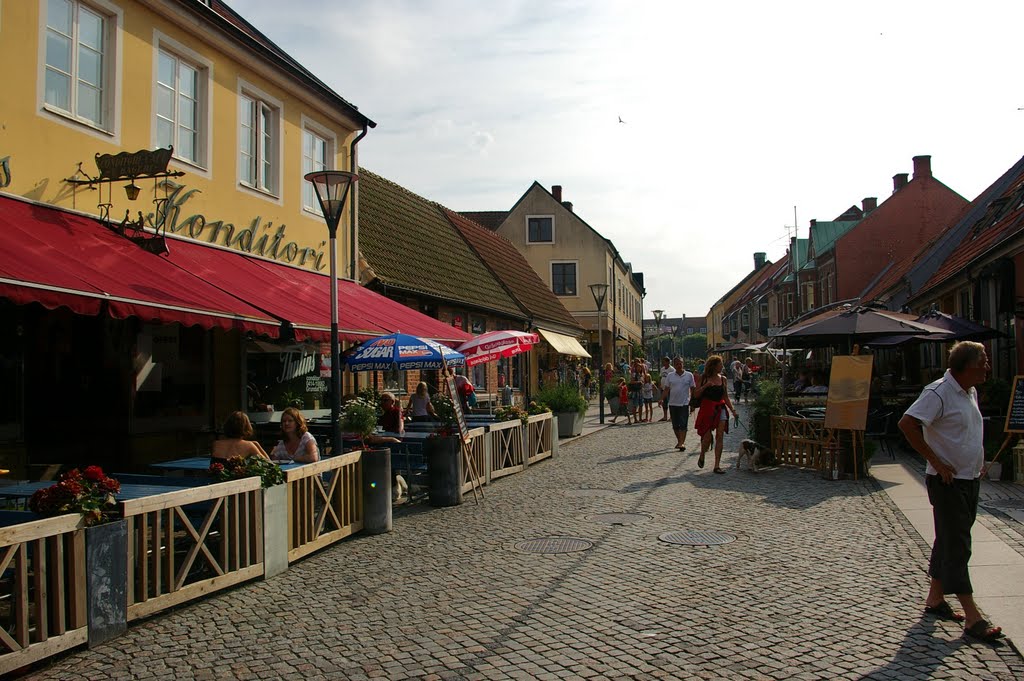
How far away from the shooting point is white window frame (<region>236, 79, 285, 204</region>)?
42.8ft

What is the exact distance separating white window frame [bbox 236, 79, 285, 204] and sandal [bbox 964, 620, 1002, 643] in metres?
11.1

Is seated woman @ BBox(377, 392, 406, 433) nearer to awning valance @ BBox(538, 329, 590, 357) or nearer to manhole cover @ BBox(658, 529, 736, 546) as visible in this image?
manhole cover @ BBox(658, 529, 736, 546)

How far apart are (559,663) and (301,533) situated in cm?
336

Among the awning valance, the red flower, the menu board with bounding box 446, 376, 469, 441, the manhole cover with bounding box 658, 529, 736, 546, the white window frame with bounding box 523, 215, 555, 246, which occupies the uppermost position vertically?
the white window frame with bounding box 523, 215, 555, 246

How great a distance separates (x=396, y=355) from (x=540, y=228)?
36316 millimetres

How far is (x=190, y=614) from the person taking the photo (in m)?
5.79

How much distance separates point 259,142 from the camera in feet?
43.5

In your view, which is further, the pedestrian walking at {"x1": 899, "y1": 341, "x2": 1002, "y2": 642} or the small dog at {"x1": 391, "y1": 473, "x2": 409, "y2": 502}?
the small dog at {"x1": 391, "y1": 473, "x2": 409, "y2": 502}

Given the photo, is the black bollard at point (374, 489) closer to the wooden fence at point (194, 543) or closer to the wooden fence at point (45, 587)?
the wooden fence at point (194, 543)

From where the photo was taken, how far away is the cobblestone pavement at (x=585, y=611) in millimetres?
4691

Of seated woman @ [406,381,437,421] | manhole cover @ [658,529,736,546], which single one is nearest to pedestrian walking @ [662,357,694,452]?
seated woman @ [406,381,437,421]

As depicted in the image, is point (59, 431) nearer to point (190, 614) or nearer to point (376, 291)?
point (190, 614)

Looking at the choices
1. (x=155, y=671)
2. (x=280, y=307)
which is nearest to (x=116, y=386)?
(x=280, y=307)

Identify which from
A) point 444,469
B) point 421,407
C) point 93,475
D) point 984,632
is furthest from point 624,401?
point 93,475
